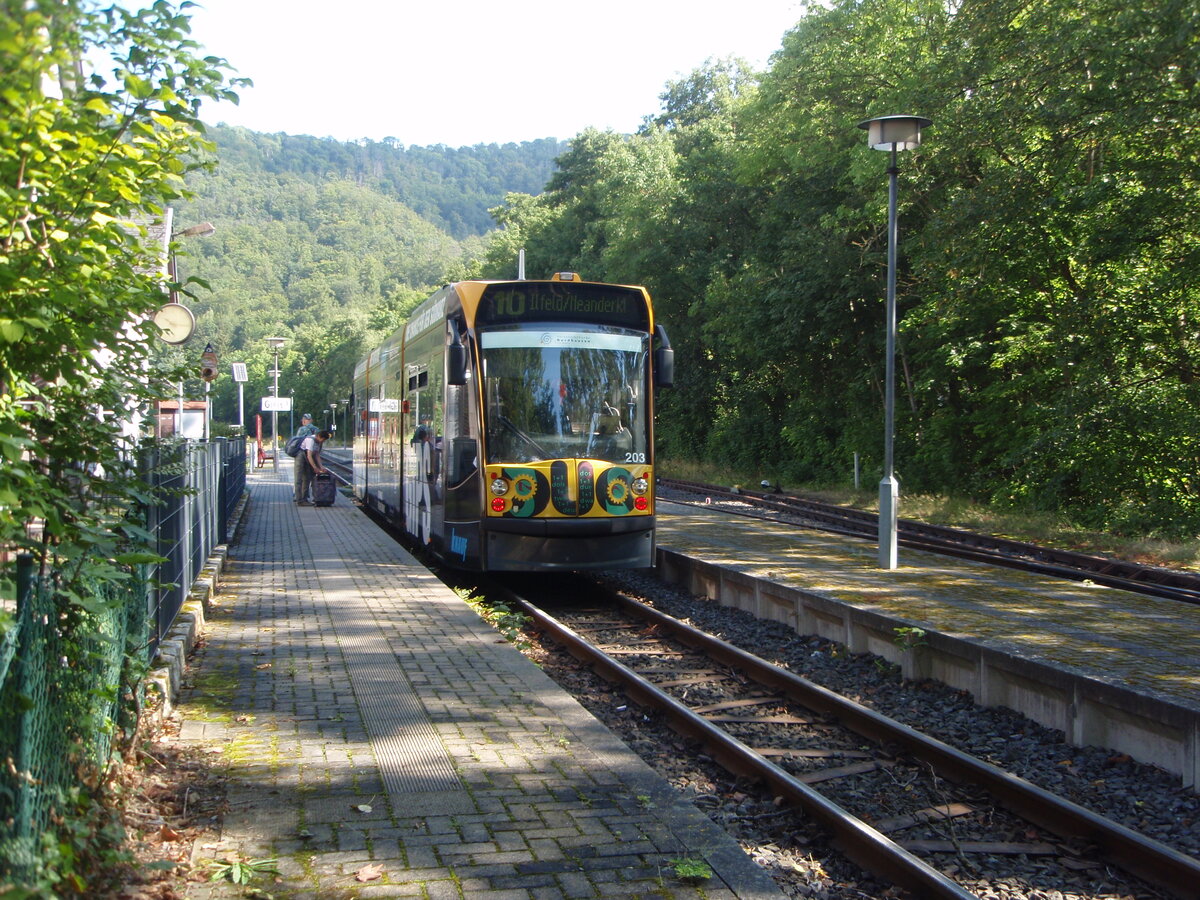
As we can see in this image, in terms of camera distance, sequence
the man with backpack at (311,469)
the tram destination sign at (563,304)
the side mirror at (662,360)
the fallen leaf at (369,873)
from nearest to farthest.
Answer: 1. the fallen leaf at (369,873)
2. the tram destination sign at (563,304)
3. the side mirror at (662,360)
4. the man with backpack at (311,469)

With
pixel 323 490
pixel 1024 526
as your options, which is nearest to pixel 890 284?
pixel 1024 526

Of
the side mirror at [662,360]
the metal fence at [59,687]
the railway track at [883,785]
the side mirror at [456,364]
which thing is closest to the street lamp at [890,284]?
the side mirror at [662,360]

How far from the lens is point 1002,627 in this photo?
29.7ft

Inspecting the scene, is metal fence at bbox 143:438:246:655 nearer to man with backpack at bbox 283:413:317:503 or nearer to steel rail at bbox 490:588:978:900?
steel rail at bbox 490:588:978:900

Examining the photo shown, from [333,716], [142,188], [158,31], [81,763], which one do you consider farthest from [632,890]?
[158,31]

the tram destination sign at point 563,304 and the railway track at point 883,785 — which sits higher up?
the tram destination sign at point 563,304

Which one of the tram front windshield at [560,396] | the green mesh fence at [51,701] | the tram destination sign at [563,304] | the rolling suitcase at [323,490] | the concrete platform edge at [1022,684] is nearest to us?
the green mesh fence at [51,701]

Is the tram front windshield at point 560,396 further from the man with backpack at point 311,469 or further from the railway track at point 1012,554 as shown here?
the man with backpack at point 311,469

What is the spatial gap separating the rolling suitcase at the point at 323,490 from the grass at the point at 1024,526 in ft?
37.9

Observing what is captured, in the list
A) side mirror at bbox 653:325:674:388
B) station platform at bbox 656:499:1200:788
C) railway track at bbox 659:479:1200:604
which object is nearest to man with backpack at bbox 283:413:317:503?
railway track at bbox 659:479:1200:604

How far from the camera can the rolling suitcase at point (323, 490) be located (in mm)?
23312

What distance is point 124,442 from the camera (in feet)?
16.6

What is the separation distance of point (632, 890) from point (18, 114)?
11.5 ft

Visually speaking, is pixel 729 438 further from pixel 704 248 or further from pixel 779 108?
pixel 779 108
